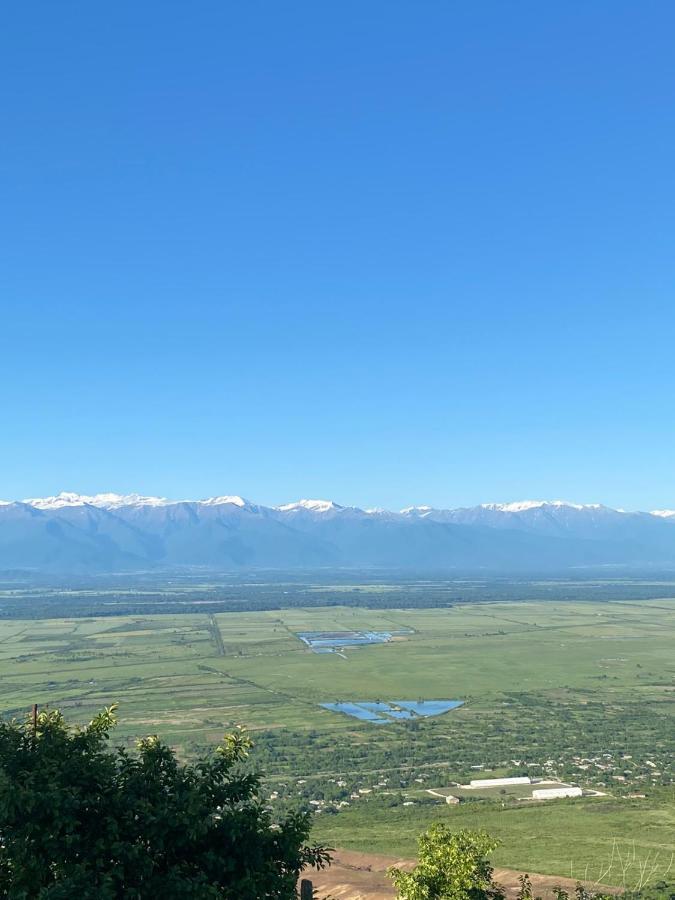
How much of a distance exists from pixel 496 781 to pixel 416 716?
3059cm

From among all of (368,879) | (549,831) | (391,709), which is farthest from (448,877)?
(391,709)

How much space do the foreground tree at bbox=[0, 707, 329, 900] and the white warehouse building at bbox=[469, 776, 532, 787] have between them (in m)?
57.5

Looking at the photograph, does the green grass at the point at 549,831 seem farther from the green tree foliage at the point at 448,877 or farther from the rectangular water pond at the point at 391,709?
the rectangular water pond at the point at 391,709

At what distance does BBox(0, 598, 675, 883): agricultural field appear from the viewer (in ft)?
186

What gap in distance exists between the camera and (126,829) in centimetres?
1412

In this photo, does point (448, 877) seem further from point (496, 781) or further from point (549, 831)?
point (496, 781)

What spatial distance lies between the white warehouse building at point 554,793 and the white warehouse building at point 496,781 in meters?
3.10

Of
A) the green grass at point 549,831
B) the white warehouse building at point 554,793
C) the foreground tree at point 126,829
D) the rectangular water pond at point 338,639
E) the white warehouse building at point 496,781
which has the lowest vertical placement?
the rectangular water pond at point 338,639

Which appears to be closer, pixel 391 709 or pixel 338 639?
pixel 391 709

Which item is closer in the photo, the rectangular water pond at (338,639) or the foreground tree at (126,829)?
the foreground tree at (126,829)

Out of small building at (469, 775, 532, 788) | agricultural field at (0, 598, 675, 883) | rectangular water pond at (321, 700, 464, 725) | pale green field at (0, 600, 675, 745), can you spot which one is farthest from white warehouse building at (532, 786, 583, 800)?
pale green field at (0, 600, 675, 745)

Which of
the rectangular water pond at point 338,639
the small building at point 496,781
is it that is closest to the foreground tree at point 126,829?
the small building at point 496,781

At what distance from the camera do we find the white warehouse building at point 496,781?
222ft

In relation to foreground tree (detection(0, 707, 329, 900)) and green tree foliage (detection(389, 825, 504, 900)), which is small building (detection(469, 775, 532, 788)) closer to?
green tree foliage (detection(389, 825, 504, 900))
